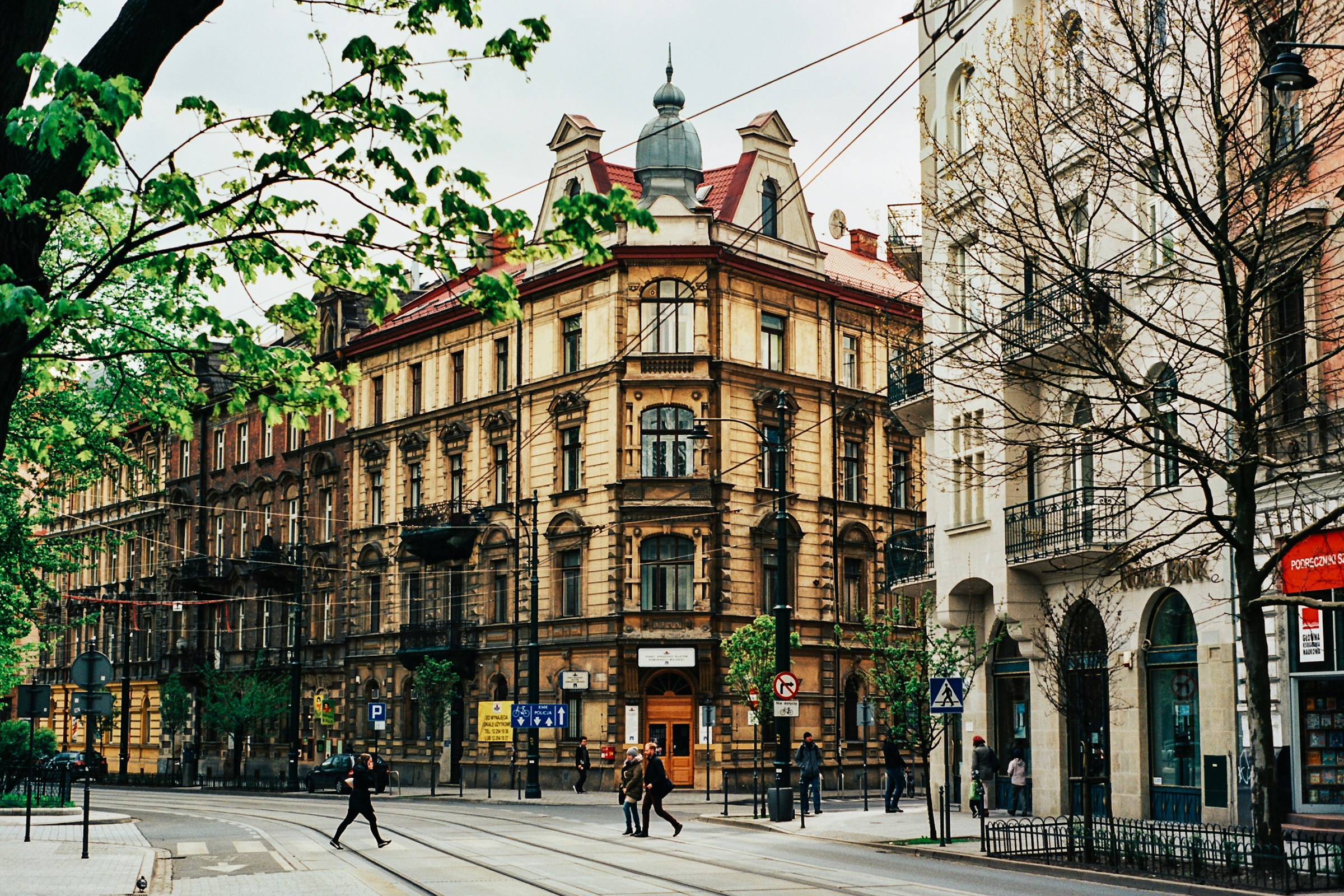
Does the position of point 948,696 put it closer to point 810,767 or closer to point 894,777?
point 810,767

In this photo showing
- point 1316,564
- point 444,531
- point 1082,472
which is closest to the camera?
point 1316,564

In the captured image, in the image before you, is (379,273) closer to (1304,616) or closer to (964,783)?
Result: (1304,616)

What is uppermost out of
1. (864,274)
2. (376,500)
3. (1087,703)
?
(864,274)

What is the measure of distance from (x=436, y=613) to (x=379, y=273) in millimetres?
44344

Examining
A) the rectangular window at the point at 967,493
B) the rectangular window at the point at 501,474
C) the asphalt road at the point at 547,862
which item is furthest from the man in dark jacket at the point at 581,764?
the rectangular window at the point at 967,493

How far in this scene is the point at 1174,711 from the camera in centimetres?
2650

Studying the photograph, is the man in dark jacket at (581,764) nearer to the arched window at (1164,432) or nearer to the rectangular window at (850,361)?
the rectangular window at (850,361)

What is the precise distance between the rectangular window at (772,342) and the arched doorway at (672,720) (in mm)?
10507

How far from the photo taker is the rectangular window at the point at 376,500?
58.2m

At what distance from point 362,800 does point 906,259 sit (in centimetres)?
1549

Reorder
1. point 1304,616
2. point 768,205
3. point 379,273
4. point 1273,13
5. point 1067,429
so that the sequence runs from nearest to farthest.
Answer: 1. point 379,273
2. point 1273,13
3. point 1067,429
4. point 1304,616
5. point 768,205

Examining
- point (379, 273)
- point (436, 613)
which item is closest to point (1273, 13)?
point (379, 273)

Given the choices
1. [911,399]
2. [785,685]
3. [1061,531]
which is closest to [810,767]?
[785,685]

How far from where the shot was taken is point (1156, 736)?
2695 centimetres
